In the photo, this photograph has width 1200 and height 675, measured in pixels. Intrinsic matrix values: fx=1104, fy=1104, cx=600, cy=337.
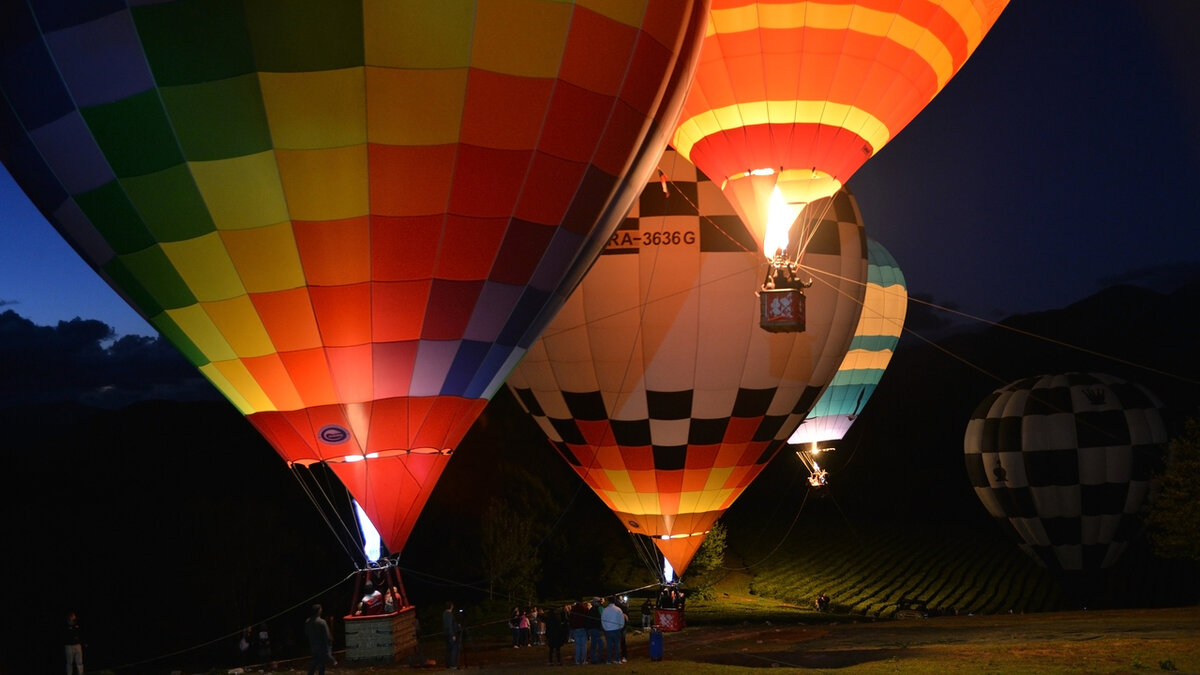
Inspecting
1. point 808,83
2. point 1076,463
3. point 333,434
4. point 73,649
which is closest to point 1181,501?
point 1076,463

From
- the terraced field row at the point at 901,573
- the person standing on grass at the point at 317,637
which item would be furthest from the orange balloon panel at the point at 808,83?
the terraced field row at the point at 901,573

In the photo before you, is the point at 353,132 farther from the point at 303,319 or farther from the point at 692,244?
the point at 692,244

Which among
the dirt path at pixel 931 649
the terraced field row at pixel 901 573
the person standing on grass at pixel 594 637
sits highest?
the person standing on grass at pixel 594 637

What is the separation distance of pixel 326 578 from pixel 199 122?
18.4 metres

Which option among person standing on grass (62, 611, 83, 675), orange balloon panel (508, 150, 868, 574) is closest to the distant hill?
orange balloon panel (508, 150, 868, 574)

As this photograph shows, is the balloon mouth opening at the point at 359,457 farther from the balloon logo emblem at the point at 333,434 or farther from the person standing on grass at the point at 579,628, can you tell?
the person standing on grass at the point at 579,628

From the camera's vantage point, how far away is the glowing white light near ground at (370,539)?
7.90 meters

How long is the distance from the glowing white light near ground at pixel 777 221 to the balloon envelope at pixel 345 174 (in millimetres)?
3049

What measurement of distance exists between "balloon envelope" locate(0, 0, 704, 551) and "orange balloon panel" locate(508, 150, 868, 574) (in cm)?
422

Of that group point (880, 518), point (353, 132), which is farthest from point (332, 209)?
point (880, 518)

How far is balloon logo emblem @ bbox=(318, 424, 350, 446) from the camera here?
7.45 m

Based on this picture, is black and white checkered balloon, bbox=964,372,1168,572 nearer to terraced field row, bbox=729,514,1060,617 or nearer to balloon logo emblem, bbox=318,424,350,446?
terraced field row, bbox=729,514,1060,617

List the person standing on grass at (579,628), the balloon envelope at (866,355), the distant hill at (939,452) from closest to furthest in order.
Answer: the person standing on grass at (579,628) < the balloon envelope at (866,355) < the distant hill at (939,452)

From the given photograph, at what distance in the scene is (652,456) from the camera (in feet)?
42.2
